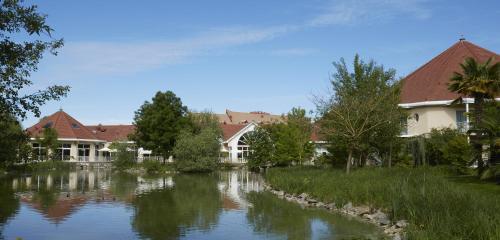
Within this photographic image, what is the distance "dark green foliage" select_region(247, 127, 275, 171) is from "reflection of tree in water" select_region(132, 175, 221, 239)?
20653 mm

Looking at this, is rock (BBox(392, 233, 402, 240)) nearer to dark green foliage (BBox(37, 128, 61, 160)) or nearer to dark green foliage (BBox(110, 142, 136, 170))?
dark green foliage (BBox(110, 142, 136, 170))

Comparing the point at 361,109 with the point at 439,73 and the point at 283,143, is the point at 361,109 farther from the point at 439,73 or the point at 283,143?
the point at 283,143

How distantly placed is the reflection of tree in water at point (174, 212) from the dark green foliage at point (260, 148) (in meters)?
20.7

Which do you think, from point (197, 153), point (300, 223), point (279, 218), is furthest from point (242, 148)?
point (300, 223)

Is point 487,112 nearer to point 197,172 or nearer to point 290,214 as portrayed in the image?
point 290,214

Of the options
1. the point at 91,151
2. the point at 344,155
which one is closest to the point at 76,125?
the point at 91,151

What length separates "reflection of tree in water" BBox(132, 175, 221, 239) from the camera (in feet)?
48.3

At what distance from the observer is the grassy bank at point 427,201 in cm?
1009

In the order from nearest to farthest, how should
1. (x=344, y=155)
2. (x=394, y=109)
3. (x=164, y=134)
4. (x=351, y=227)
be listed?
(x=351, y=227)
(x=394, y=109)
(x=344, y=155)
(x=164, y=134)

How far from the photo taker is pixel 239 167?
55.1m

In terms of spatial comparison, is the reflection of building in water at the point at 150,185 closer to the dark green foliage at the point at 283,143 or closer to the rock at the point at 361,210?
the dark green foliage at the point at 283,143

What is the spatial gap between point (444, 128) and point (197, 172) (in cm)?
2481

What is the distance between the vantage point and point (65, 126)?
62688 millimetres

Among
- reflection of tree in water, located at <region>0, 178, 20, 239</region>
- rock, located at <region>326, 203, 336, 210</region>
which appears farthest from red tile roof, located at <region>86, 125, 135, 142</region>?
rock, located at <region>326, 203, 336, 210</region>
